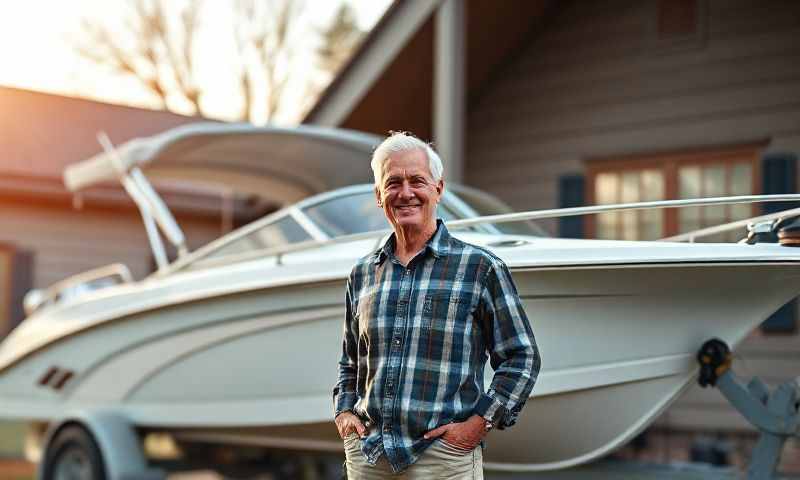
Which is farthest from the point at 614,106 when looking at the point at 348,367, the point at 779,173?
the point at 348,367

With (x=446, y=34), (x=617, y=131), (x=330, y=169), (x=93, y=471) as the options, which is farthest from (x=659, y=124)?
(x=93, y=471)

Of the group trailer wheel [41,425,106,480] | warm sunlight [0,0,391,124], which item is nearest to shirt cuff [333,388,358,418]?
trailer wheel [41,425,106,480]

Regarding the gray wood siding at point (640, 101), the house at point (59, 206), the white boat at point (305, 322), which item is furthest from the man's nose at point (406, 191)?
the house at point (59, 206)

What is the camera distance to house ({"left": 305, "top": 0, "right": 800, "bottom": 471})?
26.6 ft

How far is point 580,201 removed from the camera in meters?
9.05

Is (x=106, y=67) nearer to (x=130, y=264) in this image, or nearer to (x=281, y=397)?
(x=130, y=264)

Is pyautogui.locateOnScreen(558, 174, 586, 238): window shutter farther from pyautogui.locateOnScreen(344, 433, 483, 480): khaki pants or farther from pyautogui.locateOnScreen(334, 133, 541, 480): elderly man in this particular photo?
pyautogui.locateOnScreen(344, 433, 483, 480): khaki pants

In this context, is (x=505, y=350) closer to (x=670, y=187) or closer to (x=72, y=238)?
(x=670, y=187)

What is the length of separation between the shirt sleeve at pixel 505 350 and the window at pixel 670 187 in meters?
5.63

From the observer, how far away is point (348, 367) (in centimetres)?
300

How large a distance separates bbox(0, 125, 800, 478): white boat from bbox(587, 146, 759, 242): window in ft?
8.85

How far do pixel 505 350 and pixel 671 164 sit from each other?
6.31m

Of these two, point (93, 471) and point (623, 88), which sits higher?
point (623, 88)

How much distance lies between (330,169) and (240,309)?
2008 millimetres
